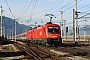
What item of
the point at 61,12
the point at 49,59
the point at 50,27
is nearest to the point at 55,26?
the point at 50,27

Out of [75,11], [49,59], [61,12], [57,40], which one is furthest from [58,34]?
[61,12]

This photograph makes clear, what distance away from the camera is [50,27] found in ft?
105

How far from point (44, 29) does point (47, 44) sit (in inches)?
87.1

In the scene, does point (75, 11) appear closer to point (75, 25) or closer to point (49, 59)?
point (75, 25)

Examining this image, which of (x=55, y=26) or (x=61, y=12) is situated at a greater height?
(x=61, y=12)

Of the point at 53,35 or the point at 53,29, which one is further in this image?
the point at 53,29

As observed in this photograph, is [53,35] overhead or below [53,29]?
below

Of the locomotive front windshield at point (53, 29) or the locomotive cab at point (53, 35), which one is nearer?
the locomotive cab at point (53, 35)

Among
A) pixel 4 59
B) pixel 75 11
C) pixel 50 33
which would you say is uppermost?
pixel 75 11

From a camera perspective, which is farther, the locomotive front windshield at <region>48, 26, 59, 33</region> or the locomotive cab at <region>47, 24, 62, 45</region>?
the locomotive front windshield at <region>48, 26, 59, 33</region>

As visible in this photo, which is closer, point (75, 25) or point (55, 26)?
point (55, 26)

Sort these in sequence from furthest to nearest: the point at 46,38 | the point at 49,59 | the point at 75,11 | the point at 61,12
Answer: the point at 61,12
the point at 75,11
the point at 46,38
the point at 49,59

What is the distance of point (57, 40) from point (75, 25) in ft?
32.0

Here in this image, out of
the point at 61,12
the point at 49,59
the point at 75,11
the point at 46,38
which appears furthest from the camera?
the point at 61,12
